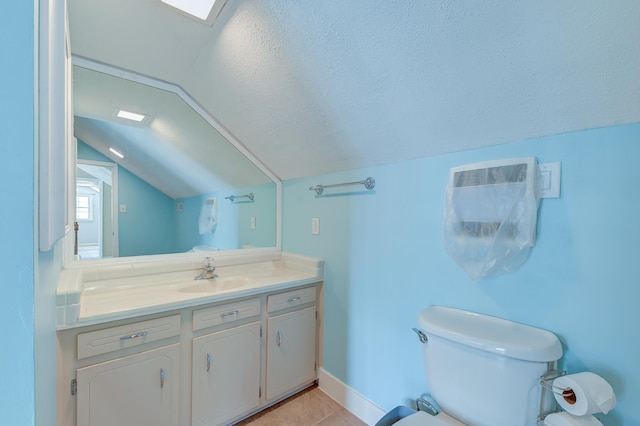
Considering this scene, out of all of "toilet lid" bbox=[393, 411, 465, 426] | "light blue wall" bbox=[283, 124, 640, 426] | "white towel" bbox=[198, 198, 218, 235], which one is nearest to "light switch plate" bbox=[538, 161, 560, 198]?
"light blue wall" bbox=[283, 124, 640, 426]

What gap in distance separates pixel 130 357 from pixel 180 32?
1.50m

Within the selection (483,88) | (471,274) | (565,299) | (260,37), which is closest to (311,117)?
(260,37)

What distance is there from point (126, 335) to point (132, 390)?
262 mm

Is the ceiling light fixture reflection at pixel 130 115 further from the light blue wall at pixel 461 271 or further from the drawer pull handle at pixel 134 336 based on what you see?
the drawer pull handle at pixel 134 336

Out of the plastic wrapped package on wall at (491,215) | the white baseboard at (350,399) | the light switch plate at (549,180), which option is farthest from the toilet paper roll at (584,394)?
the white baseboard at (350,399)

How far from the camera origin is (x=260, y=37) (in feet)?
3.89

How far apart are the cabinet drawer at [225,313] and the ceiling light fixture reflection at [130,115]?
1.37 meters

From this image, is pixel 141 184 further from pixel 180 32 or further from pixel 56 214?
pixel 56 214

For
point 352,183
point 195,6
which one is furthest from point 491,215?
point 195,6

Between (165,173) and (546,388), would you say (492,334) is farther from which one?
(165,173)

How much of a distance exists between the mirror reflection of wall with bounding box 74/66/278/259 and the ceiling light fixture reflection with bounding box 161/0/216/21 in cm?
76

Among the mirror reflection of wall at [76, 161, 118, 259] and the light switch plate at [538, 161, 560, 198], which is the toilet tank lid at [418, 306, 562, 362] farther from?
the mirror reflection of wall at [76, 161, 118, 259]

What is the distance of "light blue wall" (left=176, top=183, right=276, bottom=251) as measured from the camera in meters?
2.07

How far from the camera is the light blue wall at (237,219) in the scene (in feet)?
6.78
